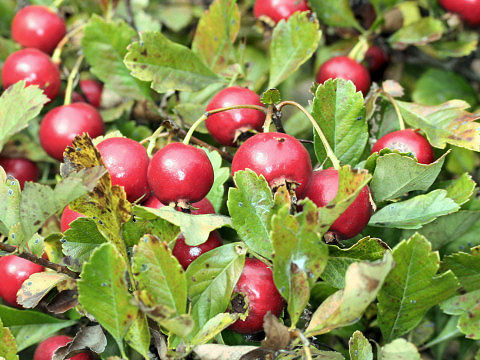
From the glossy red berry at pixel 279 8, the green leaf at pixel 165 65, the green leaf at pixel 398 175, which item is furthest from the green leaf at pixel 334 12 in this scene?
the green leaf at pixel 398 175

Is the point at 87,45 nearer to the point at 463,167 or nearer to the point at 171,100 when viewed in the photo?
the point at 171,100

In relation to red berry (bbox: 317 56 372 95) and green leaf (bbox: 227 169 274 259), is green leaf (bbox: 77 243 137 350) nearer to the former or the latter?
green leaf (bbox: 227 169 274 259)

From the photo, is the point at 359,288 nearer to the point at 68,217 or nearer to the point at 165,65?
the point at 68,217

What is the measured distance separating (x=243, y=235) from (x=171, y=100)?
0.50 metres

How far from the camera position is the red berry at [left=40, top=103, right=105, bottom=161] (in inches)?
41.8

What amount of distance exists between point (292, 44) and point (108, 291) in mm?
603

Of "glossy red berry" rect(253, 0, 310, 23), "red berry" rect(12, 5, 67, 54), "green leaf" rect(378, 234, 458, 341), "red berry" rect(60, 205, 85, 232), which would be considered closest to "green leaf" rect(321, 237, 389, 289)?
"green leaf" rect(378, 234, 458, 341)

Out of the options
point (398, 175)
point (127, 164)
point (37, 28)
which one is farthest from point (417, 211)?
point (37, 28)

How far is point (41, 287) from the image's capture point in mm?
781

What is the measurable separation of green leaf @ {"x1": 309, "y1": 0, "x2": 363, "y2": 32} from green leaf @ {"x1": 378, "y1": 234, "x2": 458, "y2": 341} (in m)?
0.70

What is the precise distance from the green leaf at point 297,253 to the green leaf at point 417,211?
20cm

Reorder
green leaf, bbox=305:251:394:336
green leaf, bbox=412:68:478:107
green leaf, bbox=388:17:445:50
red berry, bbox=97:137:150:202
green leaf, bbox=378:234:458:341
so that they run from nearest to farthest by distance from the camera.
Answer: green leaf, bbox=305:251:394:336 < green leaf, bbox=378:234:458:341 < red berry, bbox=97:137:150:202 < green leaf, bbox=388:17:445:50 < green leaf, bbox=412:68:478:107

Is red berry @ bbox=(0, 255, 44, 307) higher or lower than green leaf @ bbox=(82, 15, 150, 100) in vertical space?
lower

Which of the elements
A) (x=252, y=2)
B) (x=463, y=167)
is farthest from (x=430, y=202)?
(x=252, y=2)
